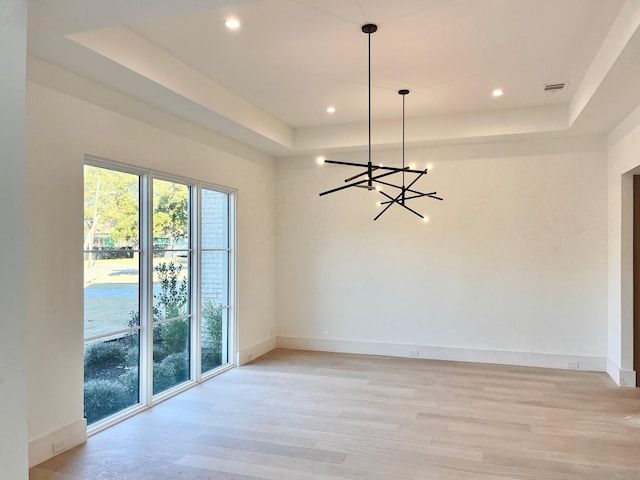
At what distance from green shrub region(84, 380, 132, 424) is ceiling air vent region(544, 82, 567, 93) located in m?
5.28

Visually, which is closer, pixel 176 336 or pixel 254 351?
pixel 176 336

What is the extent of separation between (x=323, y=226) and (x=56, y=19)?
464cm

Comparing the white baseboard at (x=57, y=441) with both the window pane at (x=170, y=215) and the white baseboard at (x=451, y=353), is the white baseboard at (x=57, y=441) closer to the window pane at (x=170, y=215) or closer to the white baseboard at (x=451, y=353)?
the window pane at (x=170, y=215)

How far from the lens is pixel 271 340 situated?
6980 millimetres

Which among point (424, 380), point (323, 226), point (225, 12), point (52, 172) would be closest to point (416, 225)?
point (323, 226)

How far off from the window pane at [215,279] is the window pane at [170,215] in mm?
487

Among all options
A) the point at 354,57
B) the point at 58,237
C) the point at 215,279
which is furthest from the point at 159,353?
the point at 354,57

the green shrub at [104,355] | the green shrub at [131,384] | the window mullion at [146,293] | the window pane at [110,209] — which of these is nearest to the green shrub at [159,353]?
the window mullion at [146,293]

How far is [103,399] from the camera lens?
13.3 ft

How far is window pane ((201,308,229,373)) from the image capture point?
→ 18.0 feet

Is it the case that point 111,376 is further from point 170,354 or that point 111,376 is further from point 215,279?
point 215,279

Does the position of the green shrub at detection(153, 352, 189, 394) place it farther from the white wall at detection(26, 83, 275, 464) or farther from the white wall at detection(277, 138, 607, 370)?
the white wall at detection(277, 138, 607, 370)

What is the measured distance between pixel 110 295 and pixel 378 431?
268 centimetres

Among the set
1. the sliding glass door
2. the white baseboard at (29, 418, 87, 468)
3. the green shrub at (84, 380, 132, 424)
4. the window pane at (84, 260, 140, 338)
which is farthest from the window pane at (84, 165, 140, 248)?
the white baseboard at (29, 418, 87, 468)
